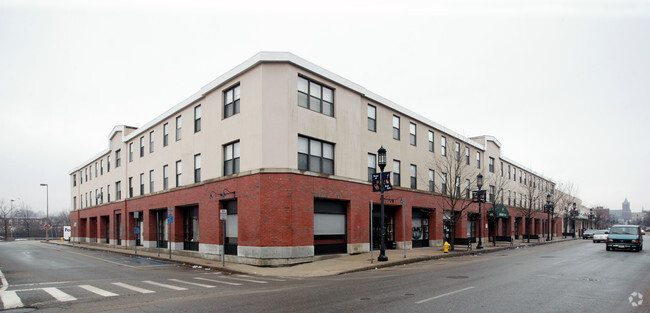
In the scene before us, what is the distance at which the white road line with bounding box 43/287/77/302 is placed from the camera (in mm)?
11461

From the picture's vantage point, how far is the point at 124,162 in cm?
4084

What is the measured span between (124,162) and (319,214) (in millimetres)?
26211

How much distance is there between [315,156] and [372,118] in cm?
669

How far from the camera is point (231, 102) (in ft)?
79.7

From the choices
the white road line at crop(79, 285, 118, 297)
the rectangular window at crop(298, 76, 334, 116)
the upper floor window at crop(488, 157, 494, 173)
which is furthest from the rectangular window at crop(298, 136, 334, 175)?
the upper floor window at crop(488, 157, 494, 173)

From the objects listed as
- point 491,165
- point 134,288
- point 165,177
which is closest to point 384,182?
point 134,288

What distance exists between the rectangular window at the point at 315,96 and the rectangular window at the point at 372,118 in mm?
4146

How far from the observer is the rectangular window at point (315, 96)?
2258 cm

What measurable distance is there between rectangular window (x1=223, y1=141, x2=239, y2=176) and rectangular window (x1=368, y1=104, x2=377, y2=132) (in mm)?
8932

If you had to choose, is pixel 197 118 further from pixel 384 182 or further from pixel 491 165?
pixel 491 165

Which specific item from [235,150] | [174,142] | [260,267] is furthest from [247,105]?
[174,142]

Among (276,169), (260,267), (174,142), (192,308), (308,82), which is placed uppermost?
(308,82)

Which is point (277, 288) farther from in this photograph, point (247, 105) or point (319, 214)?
point (247, 105)

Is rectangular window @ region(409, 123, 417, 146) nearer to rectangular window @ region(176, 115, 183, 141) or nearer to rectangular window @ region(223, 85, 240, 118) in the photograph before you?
rectangular window @ region(223, 85, 240, 118)
